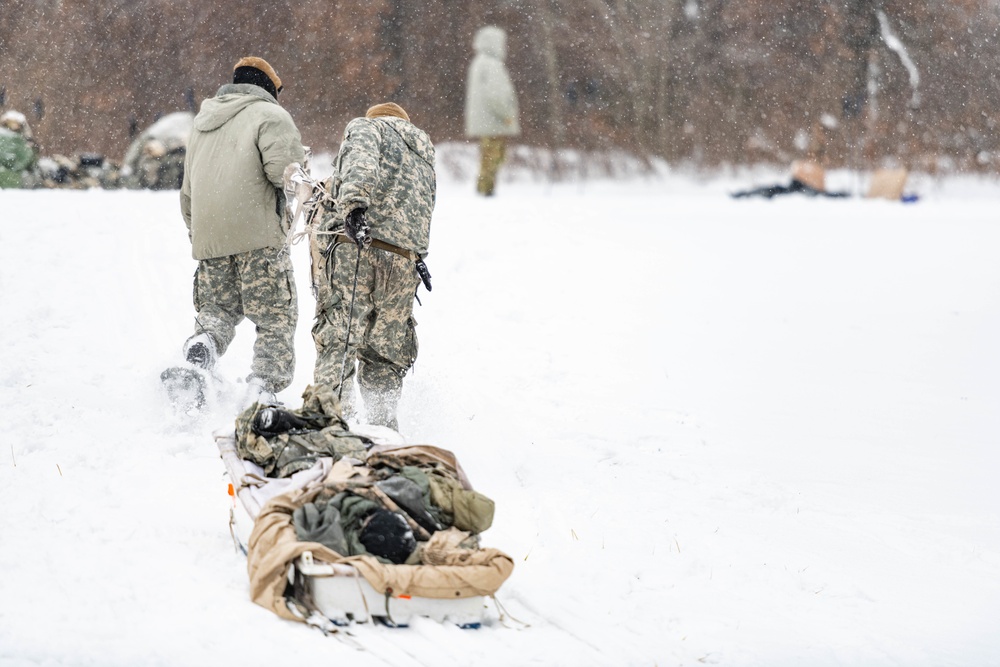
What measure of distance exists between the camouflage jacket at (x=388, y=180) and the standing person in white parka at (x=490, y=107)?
700 cm

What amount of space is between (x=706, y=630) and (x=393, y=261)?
245 cm

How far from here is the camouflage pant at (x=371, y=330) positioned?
18.9 feet

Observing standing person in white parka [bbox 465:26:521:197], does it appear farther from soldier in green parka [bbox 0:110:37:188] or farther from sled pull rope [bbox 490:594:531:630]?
sled pull rope [bbox 490:594:531:630]

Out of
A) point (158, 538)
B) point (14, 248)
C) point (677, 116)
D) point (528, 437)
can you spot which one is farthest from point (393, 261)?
point (677, 116)

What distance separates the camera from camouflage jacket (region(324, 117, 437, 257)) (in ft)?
17.8

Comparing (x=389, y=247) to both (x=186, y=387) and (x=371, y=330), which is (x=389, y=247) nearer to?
(x=371, y=330)

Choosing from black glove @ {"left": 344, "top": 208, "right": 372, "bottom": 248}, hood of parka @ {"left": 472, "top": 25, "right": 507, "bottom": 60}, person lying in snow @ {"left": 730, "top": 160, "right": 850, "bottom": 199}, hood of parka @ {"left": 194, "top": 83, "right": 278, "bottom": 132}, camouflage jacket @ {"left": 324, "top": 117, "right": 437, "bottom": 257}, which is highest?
hood of parka @ {"left": 472, "top": 25, "right": 507, "bottom": 60}

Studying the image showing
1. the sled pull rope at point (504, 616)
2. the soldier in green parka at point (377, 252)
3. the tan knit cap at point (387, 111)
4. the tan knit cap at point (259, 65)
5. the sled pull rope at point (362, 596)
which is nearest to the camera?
the sled pull rope at point (362, 596)

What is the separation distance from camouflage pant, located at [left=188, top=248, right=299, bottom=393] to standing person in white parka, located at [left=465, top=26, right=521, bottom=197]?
675cm

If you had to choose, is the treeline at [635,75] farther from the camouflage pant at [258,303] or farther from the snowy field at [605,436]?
the camouflage pant at [258,303]

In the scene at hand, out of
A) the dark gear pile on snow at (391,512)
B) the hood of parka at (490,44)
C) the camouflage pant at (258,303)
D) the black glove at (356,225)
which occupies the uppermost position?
the hood of parka at (490,44)

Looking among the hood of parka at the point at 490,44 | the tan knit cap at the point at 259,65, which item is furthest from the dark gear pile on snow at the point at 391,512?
the hood of parka at the point at 490,44

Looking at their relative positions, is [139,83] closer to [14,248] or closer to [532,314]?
[14,248]

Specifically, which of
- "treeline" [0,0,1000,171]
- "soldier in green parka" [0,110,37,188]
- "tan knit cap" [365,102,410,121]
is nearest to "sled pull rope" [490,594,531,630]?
"tan knit cap" [365,102,410,121]
